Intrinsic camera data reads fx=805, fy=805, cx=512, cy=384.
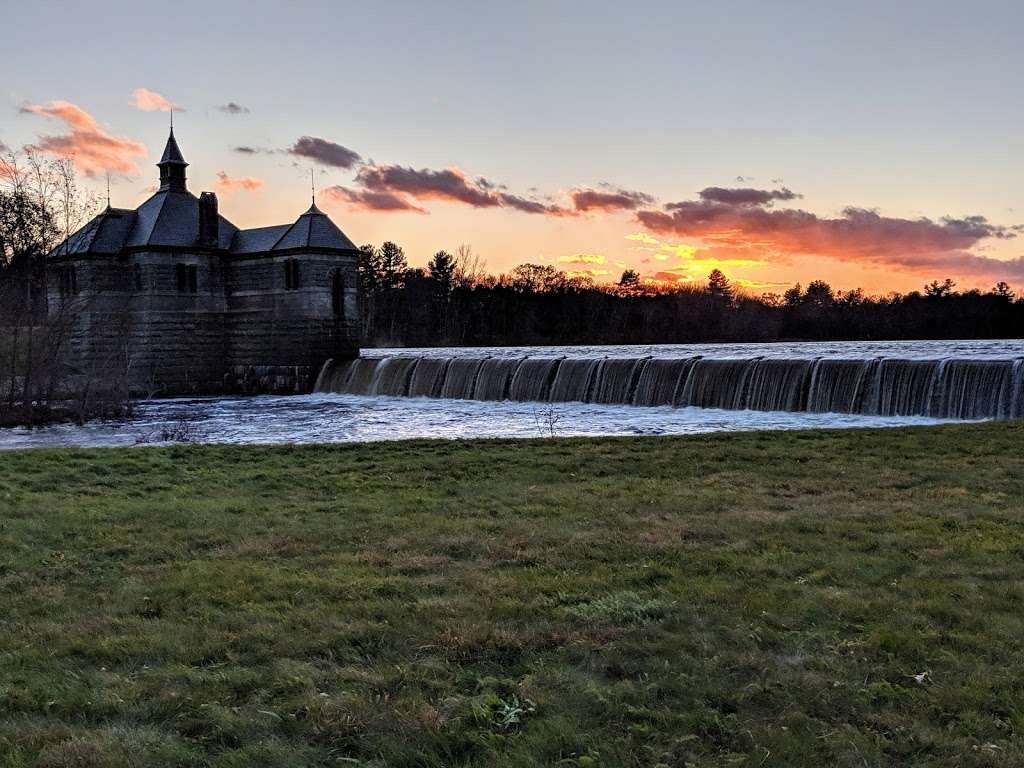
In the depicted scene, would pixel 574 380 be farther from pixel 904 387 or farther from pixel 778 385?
pixel 904 387

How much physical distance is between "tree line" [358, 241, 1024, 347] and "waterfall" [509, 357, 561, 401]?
4932cm

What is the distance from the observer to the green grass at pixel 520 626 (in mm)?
3738

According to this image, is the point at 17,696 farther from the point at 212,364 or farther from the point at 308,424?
the point at 212,364

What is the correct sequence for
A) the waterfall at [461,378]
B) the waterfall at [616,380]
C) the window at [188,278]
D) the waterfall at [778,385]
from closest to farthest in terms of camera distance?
the waterfall at [778,385] < the waterfall at [616,380] < the waterfall at [461,378] < the window at [188,278]

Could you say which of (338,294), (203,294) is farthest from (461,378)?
(203,294)

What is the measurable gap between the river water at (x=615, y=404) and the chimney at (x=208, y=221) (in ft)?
32.6

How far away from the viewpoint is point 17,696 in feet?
13.8

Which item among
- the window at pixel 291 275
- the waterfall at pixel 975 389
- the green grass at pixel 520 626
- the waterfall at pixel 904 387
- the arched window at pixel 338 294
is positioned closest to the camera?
the green grass at pixel 520 626

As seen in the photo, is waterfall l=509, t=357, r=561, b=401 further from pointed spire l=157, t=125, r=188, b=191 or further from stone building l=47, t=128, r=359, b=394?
pointed spire l=157, t=125, r=188, b=191

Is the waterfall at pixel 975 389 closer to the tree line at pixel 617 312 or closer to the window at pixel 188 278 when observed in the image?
the window at pixel 188 278

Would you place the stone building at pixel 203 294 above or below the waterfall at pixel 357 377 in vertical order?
above

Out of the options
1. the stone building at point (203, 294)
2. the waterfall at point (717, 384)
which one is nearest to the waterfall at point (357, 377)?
the stone building at point (203, 294)

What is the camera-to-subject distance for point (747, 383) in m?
24.4

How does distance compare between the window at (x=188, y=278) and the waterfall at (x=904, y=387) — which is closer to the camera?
the waterfall at (x=904, y=387)
